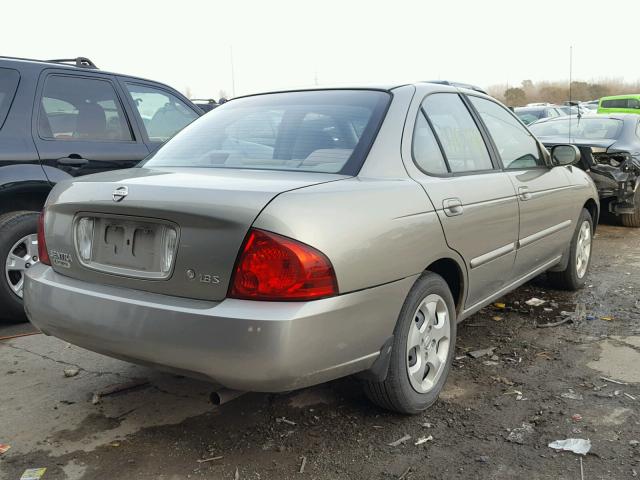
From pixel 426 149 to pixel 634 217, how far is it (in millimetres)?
6200

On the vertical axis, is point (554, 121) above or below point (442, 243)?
above

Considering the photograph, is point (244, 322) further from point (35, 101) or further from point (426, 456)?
point (35, 101)

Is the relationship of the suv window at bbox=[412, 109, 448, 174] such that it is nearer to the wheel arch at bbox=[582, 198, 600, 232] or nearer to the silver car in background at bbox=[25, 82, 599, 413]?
the silver car in background at bbox=[25, 82, 599, 413]

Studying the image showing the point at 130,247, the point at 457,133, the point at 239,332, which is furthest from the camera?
the point at 457,133

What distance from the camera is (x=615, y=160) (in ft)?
25.4

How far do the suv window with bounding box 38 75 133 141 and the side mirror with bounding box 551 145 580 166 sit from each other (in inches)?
132

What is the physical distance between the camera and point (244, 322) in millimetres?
2227

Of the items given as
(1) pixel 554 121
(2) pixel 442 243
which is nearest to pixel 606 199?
(1) pixel 554 121

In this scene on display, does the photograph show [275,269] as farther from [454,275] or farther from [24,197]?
[24,197]

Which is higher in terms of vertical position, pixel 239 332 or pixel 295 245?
pixel 295 245

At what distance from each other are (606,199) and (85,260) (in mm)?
7107

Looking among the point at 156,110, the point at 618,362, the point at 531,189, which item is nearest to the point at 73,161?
the point at 156,110

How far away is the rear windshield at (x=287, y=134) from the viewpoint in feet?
9.49

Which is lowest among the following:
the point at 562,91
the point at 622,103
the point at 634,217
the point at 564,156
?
the point at 634,217
